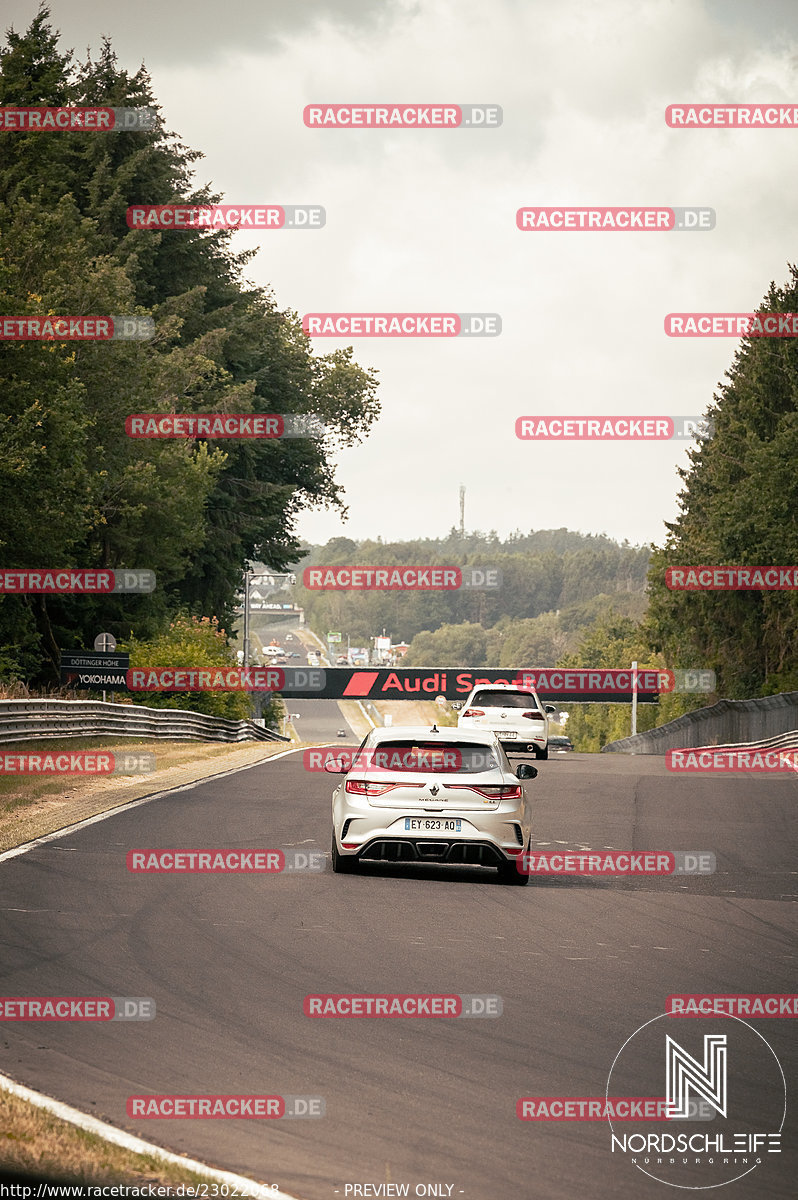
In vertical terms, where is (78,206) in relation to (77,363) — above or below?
above

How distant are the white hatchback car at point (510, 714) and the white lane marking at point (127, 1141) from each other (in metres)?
24.3

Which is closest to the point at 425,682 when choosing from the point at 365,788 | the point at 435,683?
the point at 435,683

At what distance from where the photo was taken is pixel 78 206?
193ft

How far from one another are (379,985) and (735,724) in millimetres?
42816

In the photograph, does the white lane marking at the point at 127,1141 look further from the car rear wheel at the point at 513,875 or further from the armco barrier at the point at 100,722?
the armco barrier at the point at 100,722

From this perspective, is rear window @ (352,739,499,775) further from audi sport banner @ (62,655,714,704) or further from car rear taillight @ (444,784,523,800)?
audi sport banner @ (62,655,714,704)

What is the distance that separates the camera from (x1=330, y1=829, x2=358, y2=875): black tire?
14.2 m

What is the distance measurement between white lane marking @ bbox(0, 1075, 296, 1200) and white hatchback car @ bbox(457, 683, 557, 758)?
24.3 m

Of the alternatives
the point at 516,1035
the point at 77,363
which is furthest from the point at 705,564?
the point at 516,1035

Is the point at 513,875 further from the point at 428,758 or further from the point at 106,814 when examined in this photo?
the point at 106,814

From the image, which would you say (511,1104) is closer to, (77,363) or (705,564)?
(77,363)

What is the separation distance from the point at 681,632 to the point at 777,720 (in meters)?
36.9

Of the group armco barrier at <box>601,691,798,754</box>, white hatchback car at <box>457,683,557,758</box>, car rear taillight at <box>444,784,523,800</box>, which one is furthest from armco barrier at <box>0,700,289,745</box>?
armco barrier at <box>601,691,798,754</box>

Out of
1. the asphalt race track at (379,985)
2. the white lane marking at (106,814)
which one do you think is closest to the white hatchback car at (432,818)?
the asphalt race track at (379,985)
